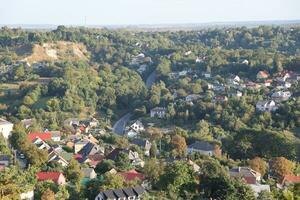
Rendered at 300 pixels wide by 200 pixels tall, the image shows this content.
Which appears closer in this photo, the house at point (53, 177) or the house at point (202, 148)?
the house at point (53, 177)

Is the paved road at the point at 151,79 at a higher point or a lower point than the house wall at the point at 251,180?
lower

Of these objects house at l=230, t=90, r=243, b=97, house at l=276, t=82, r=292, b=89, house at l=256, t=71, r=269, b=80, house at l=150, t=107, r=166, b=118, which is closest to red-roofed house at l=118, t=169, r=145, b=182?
house at l=150, t=107, r=166, b=118

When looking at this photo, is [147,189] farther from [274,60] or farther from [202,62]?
[202,62]

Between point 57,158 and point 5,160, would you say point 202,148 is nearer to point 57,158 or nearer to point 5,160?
point 57,158

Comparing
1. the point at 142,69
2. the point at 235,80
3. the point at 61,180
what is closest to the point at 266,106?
the point at 235,80

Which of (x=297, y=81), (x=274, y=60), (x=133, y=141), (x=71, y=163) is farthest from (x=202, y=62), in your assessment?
(x=71, y=163)

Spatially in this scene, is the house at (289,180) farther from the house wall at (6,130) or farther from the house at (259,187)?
the house wall at (6,130)

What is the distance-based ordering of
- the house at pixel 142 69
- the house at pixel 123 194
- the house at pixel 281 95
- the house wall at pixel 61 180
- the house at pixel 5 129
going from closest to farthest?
the house at pixel 123 194 < the house wall at pixel 61 180 < the house at pixel 5 129 < the house at pixel 281 95 < the house at pixel 142 69

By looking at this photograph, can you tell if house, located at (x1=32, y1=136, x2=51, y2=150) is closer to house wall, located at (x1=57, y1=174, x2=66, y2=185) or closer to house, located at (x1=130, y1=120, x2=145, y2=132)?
house wall, located at (x1=57, y1=174, x2=66, y2=185)

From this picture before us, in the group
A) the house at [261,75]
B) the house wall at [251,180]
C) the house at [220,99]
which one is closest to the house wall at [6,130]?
the house wall at [251,180]
